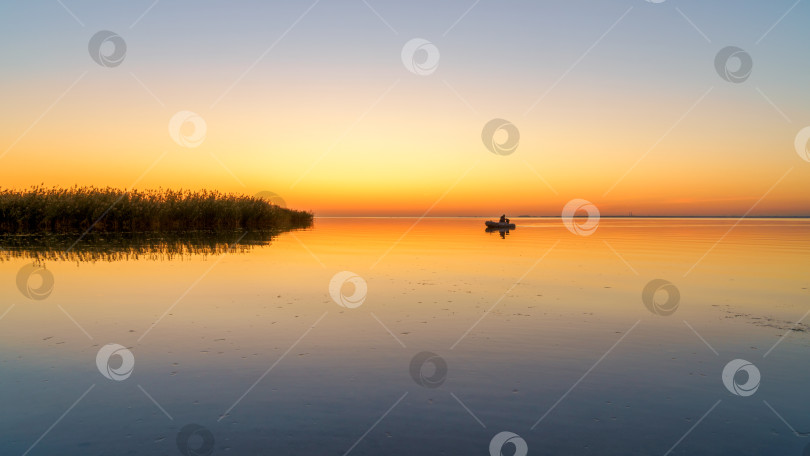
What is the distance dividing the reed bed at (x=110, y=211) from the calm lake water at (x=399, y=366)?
111 feet

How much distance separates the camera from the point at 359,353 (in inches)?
426

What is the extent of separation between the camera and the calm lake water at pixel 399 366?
6.89m

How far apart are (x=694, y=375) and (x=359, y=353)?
6530mm

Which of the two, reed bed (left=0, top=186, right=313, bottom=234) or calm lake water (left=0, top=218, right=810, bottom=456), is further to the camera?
reed bed (left=0, top=186, right=313, bottom=234)

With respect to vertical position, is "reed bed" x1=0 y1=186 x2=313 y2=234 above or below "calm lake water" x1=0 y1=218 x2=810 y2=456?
above

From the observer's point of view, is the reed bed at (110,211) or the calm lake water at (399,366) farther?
the reed bed at (110,211)

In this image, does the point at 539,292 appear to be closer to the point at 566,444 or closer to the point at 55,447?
the point at 566,444

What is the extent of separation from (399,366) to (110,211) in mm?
49587

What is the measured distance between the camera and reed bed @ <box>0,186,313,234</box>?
1895 inches


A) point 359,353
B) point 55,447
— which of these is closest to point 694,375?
point 359,353

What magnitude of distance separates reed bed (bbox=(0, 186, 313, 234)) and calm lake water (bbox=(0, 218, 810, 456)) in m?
33.9

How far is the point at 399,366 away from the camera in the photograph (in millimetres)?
9922

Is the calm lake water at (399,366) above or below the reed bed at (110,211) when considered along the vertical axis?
below

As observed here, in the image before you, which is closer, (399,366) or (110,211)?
(399,366)
